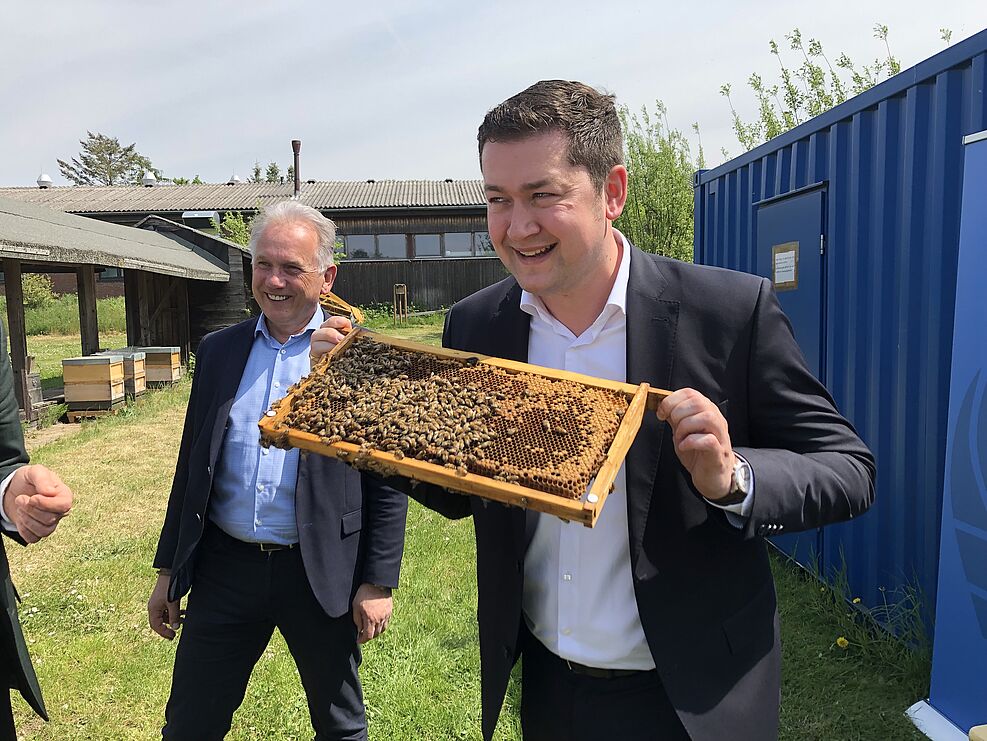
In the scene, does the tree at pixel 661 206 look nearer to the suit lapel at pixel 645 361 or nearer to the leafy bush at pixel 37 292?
the suit lapel at pixel 645 361

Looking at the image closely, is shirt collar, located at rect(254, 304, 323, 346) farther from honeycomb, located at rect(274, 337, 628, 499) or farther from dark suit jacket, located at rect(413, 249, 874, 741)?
dark suit jacket, located at rect(413, 249, 874, 741)

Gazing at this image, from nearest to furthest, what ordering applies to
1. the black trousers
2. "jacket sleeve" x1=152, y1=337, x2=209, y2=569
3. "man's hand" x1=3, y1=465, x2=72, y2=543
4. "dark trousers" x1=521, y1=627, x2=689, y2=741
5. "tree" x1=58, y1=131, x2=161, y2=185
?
"dark trousers" x1=521, y1=627, x2=689, y2=741 < "man's hand" x1=3, y1=465, x2=72, y2=543 < the black trousers < "jacket sleeve" x1=152, y1=337, x2=209, y2=569 < "tree" x1=58, y1=131, x2=161, y2=185

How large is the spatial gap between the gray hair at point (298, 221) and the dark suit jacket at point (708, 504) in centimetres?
192

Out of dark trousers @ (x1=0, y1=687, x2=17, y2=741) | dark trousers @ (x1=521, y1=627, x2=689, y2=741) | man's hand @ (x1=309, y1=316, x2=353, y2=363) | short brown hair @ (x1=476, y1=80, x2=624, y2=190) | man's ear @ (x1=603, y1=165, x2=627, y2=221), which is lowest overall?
dark trousers @ (x1=0, y1=687, x2=17, y2=741)

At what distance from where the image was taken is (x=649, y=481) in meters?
2.12

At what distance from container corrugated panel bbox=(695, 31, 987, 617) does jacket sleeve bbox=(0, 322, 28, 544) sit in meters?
4.90

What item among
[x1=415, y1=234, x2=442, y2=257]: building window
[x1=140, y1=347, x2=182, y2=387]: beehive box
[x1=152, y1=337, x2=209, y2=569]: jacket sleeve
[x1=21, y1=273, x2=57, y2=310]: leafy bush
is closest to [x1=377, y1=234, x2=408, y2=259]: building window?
[x1=415, y1=234, x2=442, y2=257]: building window

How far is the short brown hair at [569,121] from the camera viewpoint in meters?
2.06

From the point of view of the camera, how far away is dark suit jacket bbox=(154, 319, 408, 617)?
10.5 feet

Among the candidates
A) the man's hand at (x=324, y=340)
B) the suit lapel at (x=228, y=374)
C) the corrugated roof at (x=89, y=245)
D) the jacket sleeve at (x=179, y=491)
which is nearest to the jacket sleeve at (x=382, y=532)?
the suit lapel at (x=228, y=374)

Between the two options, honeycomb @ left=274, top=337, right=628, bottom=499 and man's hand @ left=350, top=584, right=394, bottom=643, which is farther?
man's hand @ left=350, top=584, right=394, bottom=643

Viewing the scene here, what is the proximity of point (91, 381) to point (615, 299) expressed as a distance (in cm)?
1318

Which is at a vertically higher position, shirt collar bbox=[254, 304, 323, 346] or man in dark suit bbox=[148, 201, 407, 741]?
shirt collar bbox=[254, 304, 323, 346]

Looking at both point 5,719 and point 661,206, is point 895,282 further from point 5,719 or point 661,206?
point 661,206
